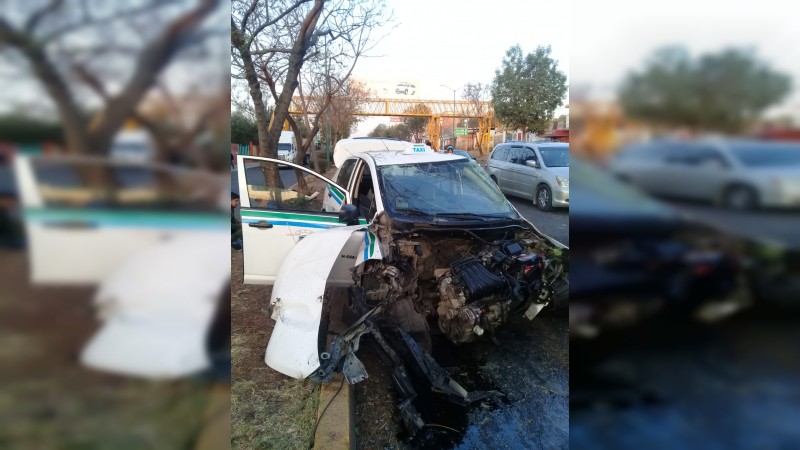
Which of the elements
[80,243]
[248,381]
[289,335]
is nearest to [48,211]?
[80,243]

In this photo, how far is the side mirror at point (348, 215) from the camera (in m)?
4.20

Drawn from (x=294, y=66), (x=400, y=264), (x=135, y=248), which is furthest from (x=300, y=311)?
(x=294, y=66)

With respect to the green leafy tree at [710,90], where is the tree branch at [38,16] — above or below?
above

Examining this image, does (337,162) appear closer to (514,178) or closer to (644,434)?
(514,178)

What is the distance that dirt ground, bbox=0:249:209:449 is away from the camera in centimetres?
78

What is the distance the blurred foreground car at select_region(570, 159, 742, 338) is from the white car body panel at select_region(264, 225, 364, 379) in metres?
2.13

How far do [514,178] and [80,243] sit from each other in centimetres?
1079

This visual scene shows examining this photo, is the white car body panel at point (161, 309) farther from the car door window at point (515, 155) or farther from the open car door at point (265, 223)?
the car door window at point (515, 155)

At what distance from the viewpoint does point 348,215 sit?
4.23 meters

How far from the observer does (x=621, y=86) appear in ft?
3.09

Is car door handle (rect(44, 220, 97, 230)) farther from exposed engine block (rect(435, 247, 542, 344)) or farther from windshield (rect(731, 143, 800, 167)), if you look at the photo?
exposed engine block (rect(435, 247, 542, 344))

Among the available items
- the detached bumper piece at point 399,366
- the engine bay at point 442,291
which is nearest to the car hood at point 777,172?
the detached bumper piece at point 399,366

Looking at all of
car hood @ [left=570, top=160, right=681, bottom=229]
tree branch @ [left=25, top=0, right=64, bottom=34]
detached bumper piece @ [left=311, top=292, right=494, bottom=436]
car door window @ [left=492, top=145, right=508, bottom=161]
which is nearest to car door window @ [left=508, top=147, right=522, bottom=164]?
car door window @ [left=492, top=145, right=508, bottom=161]

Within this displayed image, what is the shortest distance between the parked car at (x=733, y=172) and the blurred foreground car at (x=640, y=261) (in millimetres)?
62
